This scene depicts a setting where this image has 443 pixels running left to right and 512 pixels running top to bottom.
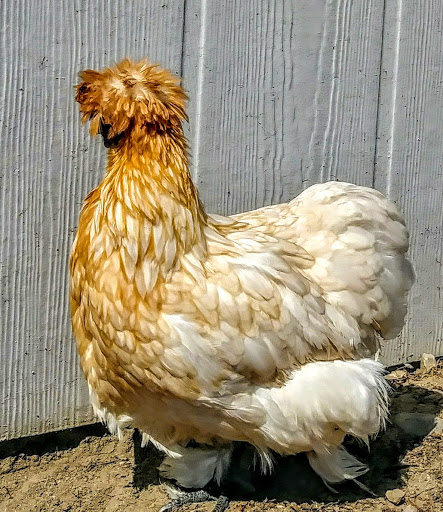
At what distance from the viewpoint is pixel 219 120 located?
3119 millimetres

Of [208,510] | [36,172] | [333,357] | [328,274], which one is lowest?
[208,510]

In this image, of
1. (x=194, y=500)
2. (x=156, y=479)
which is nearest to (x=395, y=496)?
(x=194, y=500)

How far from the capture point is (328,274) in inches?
110

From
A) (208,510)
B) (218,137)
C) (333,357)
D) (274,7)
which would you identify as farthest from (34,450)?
(274,7)

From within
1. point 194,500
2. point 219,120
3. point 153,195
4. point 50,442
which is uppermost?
point 219,120

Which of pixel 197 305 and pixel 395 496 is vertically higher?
pixel 197 305

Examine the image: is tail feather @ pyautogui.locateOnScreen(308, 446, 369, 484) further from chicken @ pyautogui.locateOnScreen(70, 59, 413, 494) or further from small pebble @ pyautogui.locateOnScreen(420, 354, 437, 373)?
small pebble @ pyautogui.locateOnScreen(420, 354, 437, 373)

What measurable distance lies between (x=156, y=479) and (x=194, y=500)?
0.67 ft

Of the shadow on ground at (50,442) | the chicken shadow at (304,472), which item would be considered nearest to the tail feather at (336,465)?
the chicken shadow at (304,472)

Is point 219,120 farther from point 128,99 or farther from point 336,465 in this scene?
point 336,465

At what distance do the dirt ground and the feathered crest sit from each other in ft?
4.39

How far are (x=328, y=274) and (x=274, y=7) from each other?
116 cm

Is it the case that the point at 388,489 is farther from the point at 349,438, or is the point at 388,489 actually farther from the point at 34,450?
the point at 34,450

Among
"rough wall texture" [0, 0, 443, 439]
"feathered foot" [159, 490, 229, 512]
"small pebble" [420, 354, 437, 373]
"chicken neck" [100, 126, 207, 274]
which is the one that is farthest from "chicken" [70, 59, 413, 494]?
"small pebble" [420, 354, 437, 373]
